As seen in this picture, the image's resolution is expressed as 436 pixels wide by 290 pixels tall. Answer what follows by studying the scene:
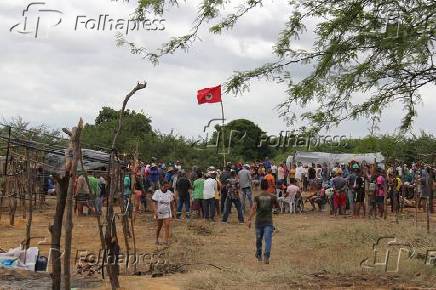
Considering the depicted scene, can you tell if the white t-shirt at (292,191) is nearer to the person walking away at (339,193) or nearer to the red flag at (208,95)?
the person walking away at (339,193)

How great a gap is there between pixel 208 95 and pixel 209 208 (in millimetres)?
4971

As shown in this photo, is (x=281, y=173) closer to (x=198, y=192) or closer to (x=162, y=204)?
(x=198, y=192)

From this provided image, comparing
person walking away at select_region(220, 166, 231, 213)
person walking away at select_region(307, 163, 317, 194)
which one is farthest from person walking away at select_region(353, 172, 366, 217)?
person walking away at select_region(307, 163, 317, 194)

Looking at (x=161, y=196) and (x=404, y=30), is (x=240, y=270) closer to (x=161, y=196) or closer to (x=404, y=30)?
(x=161, y=196)

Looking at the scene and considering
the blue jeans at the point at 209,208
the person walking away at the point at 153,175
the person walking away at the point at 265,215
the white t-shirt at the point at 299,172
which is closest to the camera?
the person walking away at the point at 265,215

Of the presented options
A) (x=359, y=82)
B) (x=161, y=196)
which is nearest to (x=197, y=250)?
(x=161, y=196)

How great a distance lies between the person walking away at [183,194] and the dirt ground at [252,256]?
0.74 metres

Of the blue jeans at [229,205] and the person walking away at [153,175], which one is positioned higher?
the person walking away at [153,175]

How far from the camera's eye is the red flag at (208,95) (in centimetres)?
2347

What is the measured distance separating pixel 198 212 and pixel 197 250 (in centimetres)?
681

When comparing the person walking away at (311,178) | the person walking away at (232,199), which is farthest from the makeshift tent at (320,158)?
the person walking away at (232,199)

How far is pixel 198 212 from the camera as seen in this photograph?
2155cm

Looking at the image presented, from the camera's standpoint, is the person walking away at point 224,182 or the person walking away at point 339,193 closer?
the person walking away at point 224,182

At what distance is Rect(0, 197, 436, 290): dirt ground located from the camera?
10258 millimetres
